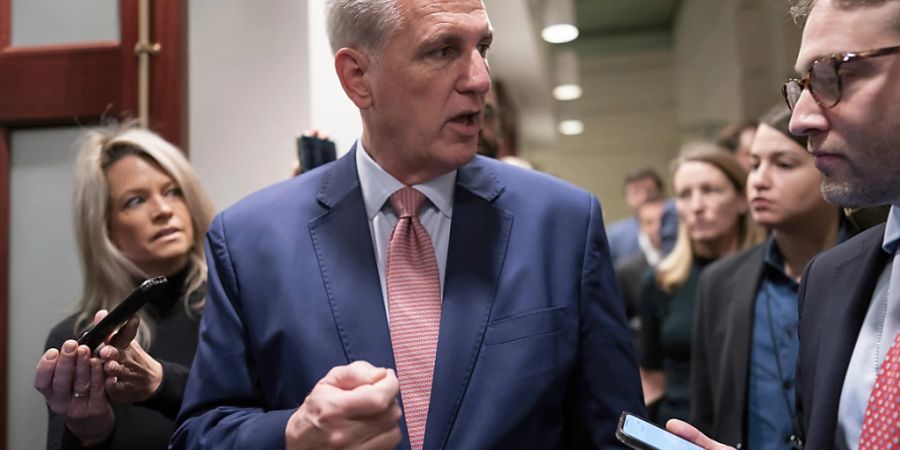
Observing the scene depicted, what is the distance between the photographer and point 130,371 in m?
1.95

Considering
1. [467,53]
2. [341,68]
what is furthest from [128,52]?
[467,53]

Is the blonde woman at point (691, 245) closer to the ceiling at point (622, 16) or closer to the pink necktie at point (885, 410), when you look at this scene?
the pink necktie at point (885, 410)

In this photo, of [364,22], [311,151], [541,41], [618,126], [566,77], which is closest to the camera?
[364,22]

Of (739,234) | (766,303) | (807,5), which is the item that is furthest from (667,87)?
(807,5)

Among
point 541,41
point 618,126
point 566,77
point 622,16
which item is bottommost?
point 618,126

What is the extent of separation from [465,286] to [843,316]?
0.66 metres

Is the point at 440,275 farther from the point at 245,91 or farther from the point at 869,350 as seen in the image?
the point at 245,91

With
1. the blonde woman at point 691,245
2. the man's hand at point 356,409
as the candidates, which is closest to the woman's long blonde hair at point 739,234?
the blonde woman at point 691,245

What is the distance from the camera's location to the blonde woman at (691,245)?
3.74 m

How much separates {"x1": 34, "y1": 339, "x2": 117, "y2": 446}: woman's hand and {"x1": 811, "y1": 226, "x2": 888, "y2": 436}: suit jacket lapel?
1.33 metres

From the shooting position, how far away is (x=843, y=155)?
150cm

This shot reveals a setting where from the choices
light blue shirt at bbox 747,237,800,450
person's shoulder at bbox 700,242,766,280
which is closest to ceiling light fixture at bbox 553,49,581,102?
person's shoulder at bbox 700,242,766,280

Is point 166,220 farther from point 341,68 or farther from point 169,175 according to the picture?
point 341,68

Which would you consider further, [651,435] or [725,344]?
[725,344]
